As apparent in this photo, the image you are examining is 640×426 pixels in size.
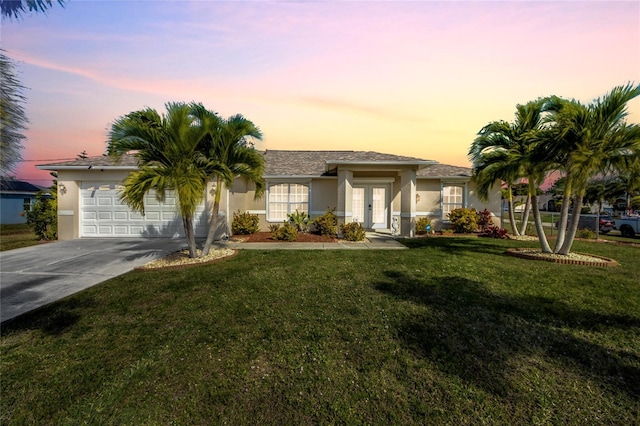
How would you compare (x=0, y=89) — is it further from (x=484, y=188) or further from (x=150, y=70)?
(x=484, y=188)

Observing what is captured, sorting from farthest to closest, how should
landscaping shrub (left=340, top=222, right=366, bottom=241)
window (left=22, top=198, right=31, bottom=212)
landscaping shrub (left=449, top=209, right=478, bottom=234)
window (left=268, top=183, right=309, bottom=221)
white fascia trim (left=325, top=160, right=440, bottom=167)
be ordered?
window (left=268, top=183, right=309, bottom=221), landscaping shrub (left=449, top=209, right=478, bottom=234), window (left=22, top=198, right=31, bottom=212), white fascia trim (left=325, top=160, right=440, bottom=167), landscaping shrub (left=340, top=222, right=366, bottom=241)

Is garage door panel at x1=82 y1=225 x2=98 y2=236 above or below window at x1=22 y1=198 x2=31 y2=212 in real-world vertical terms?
below

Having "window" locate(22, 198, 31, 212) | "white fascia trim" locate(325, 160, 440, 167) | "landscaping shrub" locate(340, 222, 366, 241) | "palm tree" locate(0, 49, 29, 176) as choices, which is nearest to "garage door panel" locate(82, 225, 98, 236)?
"window" locate(22, 198, 31, 212)

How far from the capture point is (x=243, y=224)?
13789 mm

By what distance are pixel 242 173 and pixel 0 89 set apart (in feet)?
25.5

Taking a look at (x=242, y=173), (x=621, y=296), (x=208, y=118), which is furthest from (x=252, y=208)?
(x=621, y=296)

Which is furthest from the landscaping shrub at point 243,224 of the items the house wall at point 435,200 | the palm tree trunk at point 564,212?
the palm tree trunk at point 564,212

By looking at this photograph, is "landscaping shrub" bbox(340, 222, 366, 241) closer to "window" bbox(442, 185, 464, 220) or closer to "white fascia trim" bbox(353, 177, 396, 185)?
"white fascia trim" bbox(353, 177, 396, 185)

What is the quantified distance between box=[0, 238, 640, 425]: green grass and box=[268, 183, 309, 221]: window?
8.58 meters

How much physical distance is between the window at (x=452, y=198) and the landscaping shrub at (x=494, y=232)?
196 centimetres

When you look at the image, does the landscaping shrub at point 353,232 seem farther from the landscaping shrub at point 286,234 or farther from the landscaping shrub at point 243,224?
the landscaping shrub at point 243,224

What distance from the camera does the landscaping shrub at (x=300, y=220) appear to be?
14000 millimetres

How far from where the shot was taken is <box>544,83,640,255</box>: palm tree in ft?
24.6

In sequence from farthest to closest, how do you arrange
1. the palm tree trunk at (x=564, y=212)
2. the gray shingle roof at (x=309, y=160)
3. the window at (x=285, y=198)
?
the window at (x=285, y=198), the gray shingle roof at (x=309, y=160), the palm tree trunk at (x=564, y=212)
